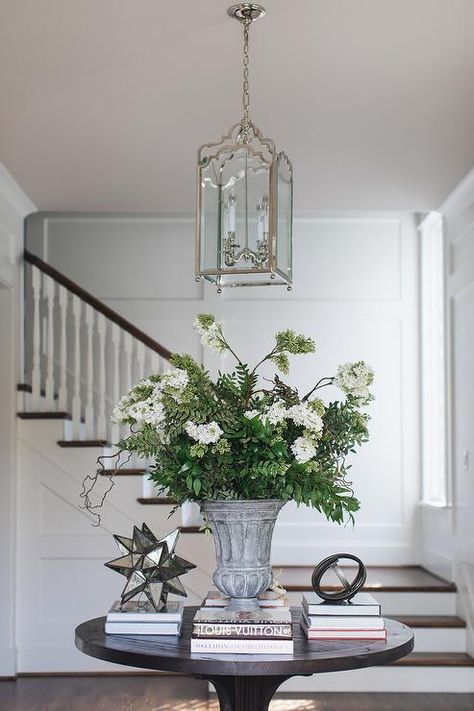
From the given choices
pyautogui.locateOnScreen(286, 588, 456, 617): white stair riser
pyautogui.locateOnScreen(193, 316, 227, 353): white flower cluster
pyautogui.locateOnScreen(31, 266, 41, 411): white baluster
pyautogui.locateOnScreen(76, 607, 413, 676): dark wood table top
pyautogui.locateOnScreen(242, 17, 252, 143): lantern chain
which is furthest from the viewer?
pyautogui.locateOnScreen(31, 266, 41, 411): white baluster

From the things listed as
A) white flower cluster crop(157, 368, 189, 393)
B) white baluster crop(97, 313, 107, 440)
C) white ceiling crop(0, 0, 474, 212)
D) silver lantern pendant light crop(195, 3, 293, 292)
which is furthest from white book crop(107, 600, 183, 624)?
white baluster crop(97, 313, 107, 440)

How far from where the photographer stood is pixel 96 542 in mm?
5984

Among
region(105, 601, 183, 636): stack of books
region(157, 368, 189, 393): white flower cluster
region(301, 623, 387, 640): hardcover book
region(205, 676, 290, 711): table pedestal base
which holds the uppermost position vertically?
region(157, 368, 189, 393): white flower cluster

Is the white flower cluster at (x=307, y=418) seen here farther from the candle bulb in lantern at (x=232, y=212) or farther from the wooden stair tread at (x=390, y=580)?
the wooden stair tread at (x=390, y=580)

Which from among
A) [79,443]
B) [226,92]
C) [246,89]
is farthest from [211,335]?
[79,443]

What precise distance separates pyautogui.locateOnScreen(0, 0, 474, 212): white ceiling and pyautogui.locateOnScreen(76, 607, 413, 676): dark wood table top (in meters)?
2.07

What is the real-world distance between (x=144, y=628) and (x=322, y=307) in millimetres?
4660

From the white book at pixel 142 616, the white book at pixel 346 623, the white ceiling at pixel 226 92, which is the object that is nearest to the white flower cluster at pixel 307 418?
the white book at pixel 346 623

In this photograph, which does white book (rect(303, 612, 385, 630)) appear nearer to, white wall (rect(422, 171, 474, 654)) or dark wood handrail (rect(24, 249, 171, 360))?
white wall (rect(422, 171, 474, 654))

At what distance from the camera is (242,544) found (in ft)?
9.32

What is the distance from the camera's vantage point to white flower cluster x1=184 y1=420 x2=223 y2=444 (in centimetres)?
272

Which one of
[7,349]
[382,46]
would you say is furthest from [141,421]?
[7,349]

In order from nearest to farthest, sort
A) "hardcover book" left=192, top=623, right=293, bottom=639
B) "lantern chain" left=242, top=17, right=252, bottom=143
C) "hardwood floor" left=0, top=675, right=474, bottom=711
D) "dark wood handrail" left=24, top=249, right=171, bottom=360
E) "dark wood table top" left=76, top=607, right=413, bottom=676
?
"dark wood table top" left=76, top=607, right=413, bottom=676, "hardcover book" left=192, top=623, right=293, bottom=639, "lantern chain" left=242, top=17, right=252, bottom=143, "hardwood floor" left=0, top=675, right=474, bottom=711, "dark wood handrail" left=24, top=249, right=171, bottom=360

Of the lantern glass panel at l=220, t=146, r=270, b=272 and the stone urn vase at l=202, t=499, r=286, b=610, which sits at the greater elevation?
the lantern glass panel at l=220, t=146, r=270, b=272
